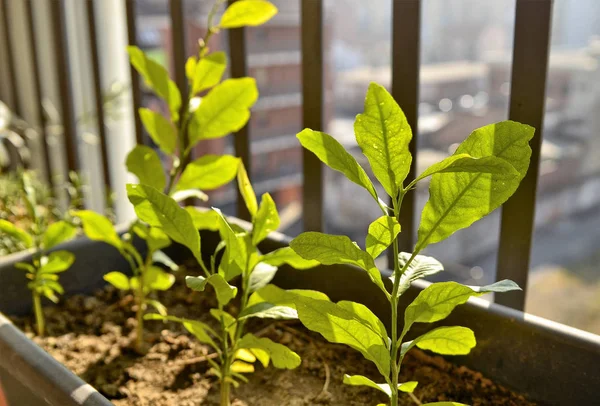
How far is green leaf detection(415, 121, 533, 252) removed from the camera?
371mm

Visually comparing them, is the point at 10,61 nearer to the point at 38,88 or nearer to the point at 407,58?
the point at 38,88

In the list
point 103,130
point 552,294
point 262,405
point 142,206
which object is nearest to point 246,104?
point 142,206

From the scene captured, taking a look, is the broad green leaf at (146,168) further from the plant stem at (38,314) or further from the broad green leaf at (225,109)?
the plant stem at (38,314)

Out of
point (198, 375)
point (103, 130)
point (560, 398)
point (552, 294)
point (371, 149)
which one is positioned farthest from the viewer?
point (552, 294)

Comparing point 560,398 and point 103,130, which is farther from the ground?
point 103,130

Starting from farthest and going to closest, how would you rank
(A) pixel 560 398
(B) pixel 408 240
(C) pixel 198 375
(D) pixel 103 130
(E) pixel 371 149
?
1. (D) pixel 103 130
2. (B) pixel 408 240
3. (C) pixel 198 375
4. (A) pixel 560 398
5. (E) pixel 371 149

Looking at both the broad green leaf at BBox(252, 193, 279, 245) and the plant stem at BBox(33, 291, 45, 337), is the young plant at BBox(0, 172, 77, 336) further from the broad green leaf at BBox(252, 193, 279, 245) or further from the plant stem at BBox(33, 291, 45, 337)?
the broad green leaf at BBox(252, 193, 279, 245)

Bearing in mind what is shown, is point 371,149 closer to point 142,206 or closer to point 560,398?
point 142,206

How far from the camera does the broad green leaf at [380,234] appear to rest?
396mm

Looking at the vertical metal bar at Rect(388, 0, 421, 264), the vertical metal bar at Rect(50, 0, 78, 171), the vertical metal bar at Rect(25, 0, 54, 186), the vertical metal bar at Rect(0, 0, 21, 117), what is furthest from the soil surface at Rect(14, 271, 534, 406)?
the vertical metal bar at Rect(0, 0, 21, 117)

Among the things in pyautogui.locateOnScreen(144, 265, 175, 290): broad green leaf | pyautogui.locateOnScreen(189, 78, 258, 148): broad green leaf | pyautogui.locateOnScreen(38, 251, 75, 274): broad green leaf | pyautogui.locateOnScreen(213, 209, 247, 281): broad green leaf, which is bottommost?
pyautogui.locateOnScreen(144, 265, 175, 290): broad green leaf

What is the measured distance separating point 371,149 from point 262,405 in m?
0.33

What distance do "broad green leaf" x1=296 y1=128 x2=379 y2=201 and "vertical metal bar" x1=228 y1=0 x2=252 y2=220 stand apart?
512 millimetres

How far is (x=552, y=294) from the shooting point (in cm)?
864
